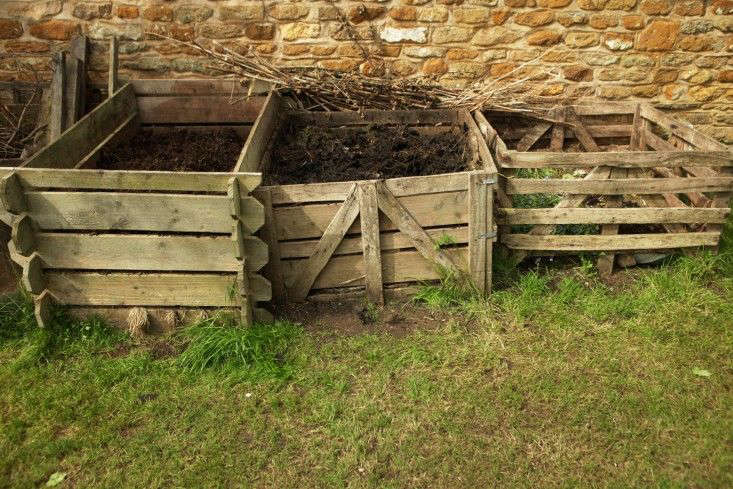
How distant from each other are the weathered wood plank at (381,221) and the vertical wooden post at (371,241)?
82mm

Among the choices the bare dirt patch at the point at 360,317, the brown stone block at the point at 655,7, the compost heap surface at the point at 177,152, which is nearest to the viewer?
the bare dirt patch at the point at 360,317

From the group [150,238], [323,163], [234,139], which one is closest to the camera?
[150,238]

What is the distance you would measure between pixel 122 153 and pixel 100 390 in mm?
2199

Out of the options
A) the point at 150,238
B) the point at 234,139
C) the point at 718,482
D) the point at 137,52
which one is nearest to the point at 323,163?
the point at 234,139

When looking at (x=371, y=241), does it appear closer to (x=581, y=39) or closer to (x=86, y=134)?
(x=86, y=134)

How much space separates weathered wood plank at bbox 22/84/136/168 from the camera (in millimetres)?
4156

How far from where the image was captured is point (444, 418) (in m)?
3.49

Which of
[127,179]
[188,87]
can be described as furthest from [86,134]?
[127,179]

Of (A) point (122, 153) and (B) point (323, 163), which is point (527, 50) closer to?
(B) point (323, 163)

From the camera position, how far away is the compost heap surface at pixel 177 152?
4953 millimetres

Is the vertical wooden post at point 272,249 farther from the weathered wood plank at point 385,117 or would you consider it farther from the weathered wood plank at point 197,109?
the weathered wood plank at point 197,109

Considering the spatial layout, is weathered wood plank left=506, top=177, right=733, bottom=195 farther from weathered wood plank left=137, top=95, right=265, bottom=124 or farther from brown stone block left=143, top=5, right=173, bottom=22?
brown stone block left=143, top=5, right=173, bottom=22

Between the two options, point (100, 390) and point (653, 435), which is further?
point (100, 390)

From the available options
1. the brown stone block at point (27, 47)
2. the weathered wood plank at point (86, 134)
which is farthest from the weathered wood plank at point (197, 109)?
the brown stone block at point (27, 47)
